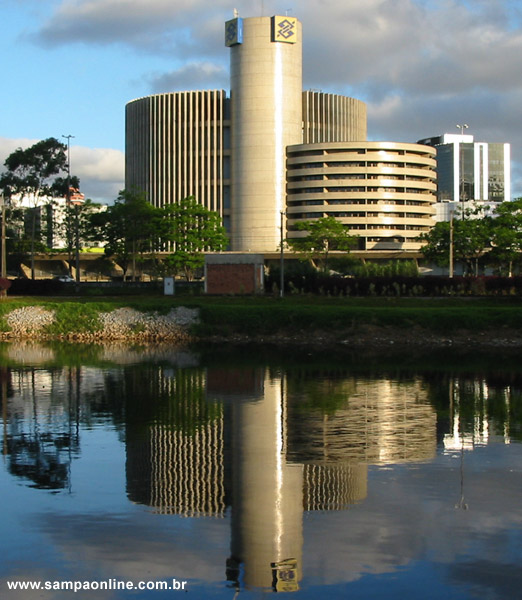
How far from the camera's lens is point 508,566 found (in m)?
11.7

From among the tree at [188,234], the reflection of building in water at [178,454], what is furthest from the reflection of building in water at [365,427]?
the tree at [188,234]

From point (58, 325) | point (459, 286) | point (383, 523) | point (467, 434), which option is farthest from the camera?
point (459, 286)

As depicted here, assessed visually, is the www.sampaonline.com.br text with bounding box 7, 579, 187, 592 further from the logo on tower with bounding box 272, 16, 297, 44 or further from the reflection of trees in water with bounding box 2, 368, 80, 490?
the logo on tower with bounding box 272, 16, 297, 44

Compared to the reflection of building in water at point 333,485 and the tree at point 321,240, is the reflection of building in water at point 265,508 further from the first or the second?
the tree at point 321,240

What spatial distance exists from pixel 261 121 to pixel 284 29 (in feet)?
59.6

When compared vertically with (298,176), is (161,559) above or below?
below

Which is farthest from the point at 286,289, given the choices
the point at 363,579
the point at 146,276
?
the point at 146,276

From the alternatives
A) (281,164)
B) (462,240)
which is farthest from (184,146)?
(462,240)

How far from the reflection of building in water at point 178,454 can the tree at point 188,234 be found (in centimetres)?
7630

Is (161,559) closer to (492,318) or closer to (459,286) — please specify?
(492,318)

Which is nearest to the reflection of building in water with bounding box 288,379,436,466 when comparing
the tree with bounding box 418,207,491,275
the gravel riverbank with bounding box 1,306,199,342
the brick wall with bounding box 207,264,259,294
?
the gravel riverbank with bounding box 1,306,199,342

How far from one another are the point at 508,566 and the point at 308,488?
4.79 meters

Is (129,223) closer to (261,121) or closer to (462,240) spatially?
(462,240)

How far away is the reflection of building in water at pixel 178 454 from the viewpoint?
49.5 feet
